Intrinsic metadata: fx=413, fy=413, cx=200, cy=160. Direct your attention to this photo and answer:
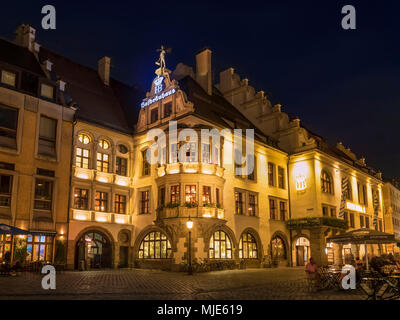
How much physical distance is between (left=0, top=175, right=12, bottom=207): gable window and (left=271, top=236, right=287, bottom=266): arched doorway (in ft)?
74.3

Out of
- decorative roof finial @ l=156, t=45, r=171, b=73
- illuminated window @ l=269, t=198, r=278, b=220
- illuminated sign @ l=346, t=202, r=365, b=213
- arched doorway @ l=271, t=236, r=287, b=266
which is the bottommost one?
arched doorway @ l=271, t=236, r=287, b=266

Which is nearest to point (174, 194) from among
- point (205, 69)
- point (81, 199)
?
point (81, 199)

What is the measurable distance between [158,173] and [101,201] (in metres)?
5.22

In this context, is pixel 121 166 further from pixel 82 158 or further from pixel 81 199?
pixel 81 199

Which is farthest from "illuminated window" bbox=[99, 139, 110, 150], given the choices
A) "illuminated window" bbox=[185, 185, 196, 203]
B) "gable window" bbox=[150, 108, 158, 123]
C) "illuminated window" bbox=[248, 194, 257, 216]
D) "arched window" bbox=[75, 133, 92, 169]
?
"illuminated window" bbox=[248, 194, 257, 216]

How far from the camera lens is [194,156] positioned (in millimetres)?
31422

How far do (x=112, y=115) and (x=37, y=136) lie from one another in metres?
8.78

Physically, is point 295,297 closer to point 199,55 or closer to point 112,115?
A: point 112,115

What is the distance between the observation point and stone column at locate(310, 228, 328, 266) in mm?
37438

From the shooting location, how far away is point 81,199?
1261 inches

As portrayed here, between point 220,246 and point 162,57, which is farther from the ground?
point 162,57

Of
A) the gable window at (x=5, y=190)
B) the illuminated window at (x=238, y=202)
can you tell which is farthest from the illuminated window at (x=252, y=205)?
the gable window at (x=5, y=190)

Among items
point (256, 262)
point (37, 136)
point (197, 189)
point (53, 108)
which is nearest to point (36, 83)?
point (53, 108)

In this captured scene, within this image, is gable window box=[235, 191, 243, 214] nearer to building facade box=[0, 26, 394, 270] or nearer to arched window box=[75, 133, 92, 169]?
building facade box=[0, 26, 394, 270]
